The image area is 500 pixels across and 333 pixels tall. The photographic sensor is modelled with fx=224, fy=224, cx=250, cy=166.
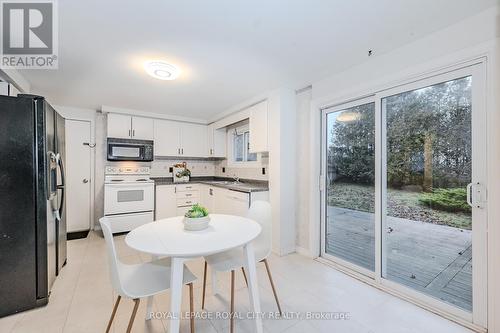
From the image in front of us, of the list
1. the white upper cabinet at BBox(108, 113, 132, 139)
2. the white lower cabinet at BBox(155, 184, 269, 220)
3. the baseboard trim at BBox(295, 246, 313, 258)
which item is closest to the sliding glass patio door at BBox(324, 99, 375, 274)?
the baseboard trim at BBox(295, 246, 313, 258)

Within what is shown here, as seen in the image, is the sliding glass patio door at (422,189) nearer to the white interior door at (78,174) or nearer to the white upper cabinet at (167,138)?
the white upper cabinet at (167,138)

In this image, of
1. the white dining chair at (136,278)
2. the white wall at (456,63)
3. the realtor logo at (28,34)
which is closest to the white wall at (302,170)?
the white wall at (456,63)

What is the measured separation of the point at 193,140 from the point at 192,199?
1263mm

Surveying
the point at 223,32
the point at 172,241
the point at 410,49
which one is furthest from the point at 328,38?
the point at 172,241

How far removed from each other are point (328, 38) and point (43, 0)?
2.07 metres

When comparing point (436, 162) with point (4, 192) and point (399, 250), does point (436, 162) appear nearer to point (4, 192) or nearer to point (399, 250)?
point (399, 250)

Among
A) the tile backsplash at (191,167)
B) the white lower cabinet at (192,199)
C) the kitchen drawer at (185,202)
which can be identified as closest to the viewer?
the white lower cabinet at (192,199)

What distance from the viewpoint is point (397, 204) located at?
7.20 ft

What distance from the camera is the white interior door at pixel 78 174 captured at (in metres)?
3.96

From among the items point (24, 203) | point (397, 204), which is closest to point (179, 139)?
point (24, 203)

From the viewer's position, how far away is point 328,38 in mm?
1885

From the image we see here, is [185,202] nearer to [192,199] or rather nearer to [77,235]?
[192,199]

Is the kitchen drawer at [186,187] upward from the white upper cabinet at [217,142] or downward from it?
downward

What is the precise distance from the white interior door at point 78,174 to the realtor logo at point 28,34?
1.85 m
